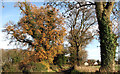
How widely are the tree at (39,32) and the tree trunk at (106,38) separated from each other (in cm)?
446

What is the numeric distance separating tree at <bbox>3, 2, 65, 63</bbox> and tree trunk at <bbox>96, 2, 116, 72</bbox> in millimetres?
4456

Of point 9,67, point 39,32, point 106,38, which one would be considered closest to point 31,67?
point 9,67

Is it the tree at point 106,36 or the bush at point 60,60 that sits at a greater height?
the tree at point 106,36

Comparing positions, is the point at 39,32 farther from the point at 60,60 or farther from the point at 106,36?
the point at 106,36

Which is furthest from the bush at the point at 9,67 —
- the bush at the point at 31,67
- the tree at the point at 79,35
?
the tree at the point at 79,35

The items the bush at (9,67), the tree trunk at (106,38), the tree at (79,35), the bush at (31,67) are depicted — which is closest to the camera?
the tree trunk at (106,38)

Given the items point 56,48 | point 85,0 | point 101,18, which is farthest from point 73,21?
point 101,18

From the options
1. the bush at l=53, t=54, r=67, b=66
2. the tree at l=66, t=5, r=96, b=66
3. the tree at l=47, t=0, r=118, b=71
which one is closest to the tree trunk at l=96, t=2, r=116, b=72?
the tree at l=47, t=0, r=118, b=71

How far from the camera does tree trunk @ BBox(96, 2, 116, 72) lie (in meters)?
5.42

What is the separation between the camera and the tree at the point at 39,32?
10.0 meters

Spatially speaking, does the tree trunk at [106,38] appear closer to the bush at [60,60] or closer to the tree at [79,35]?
the tree at [79,35]

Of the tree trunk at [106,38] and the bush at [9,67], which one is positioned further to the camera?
the bush at [9,67]

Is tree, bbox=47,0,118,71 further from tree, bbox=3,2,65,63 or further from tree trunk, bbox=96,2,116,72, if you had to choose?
tree, bbox=3,2,65,63

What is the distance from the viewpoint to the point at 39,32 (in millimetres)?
10289
